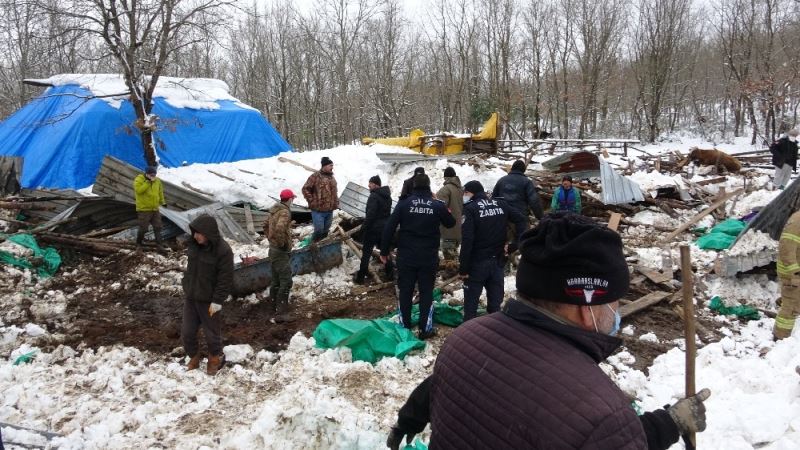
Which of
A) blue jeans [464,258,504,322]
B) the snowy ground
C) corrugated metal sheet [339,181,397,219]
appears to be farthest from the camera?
corrugated metal sheet [339,181,397,219]

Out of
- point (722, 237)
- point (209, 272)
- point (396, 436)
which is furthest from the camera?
point (722, 237)

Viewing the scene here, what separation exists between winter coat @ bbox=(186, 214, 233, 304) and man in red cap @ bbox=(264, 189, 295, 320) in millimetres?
1599

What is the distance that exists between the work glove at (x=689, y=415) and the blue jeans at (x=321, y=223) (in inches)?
313

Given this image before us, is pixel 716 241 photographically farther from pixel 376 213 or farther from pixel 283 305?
pixel 283 305

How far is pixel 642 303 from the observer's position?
7113 mm

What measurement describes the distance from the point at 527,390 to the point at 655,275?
769cm

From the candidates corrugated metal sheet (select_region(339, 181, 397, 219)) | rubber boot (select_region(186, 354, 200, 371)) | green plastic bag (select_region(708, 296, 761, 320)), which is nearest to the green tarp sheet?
green plastic bag (select_region(708, 296, 761, 320))

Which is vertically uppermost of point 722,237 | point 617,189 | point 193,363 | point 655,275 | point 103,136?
point 103,136

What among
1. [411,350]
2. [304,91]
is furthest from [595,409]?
[304,91]

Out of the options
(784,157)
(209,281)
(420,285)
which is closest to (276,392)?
(209,281)

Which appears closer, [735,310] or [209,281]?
[209,281]

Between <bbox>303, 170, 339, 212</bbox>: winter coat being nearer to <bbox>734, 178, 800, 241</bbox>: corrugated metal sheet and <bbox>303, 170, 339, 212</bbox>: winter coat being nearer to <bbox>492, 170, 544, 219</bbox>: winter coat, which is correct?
<bbox>492, 170, 544, 219</bbox>: winter coat

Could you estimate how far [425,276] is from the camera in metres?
6.01

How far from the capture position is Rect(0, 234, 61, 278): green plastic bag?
8.34 m
